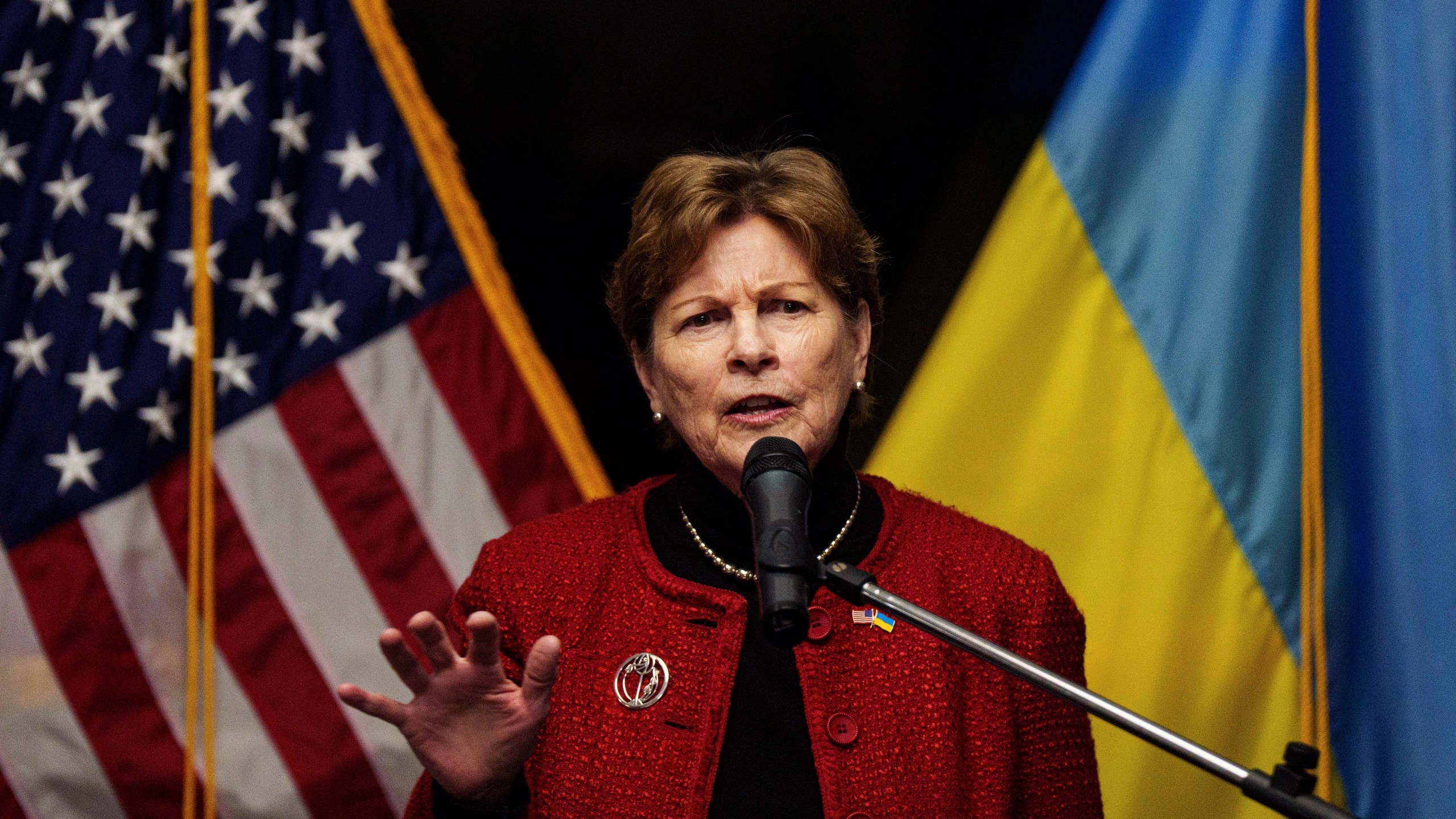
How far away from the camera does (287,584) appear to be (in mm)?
2439

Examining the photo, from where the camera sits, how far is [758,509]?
3.90ft

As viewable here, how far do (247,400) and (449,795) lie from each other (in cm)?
120

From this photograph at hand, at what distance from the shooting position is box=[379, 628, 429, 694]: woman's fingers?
4.28 ft

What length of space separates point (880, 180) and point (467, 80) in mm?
906

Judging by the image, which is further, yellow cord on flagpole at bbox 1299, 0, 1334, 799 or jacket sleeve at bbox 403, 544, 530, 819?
yellow cord on flagpole at bbox 1299, 0, 1334, 799

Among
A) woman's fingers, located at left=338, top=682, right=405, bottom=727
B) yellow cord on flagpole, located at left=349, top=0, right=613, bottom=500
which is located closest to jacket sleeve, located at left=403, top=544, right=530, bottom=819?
woman's fingers, located at left=338, top=682, right=405, bottom=727

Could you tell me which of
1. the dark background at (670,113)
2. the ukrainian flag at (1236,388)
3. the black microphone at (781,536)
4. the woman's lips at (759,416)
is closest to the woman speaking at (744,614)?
the woman's lips at (759,416)

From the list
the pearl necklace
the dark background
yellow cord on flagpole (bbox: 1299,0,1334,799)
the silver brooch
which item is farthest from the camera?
the dark background

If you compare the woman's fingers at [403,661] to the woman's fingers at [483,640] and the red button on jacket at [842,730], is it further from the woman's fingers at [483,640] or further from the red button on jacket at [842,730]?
the red button on jacket at [842,730]

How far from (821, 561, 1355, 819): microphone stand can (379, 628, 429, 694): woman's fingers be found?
466mm

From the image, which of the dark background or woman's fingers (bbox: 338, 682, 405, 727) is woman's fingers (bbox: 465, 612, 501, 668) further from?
the dark background

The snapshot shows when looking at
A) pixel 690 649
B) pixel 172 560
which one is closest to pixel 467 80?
pixel 172 560

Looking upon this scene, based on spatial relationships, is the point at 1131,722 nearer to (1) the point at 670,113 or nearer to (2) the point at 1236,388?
(2) the point at 1236,388

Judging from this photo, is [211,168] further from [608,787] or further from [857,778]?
[857,778]
